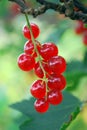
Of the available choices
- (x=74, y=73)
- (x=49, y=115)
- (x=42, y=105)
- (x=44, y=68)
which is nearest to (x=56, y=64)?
(x=44, y=68)

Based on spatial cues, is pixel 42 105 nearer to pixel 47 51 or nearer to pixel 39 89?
pixel 39 89

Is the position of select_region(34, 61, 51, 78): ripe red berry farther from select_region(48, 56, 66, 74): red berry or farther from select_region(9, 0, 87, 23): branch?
select_region(9, 0, 87, 23): branch

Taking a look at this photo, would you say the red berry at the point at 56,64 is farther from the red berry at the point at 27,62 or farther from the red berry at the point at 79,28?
the red berry at the point at 79,28

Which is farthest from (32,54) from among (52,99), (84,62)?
(84,62)

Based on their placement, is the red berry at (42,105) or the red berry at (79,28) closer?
Answer: the red berry at (42,105)

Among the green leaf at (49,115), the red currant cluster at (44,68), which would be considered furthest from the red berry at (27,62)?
the green leaf at (49,115)

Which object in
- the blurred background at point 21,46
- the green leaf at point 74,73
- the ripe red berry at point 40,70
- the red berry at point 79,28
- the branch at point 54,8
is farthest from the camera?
the blurred background at point 21,46

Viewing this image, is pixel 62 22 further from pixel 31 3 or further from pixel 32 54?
pixel 32 54
